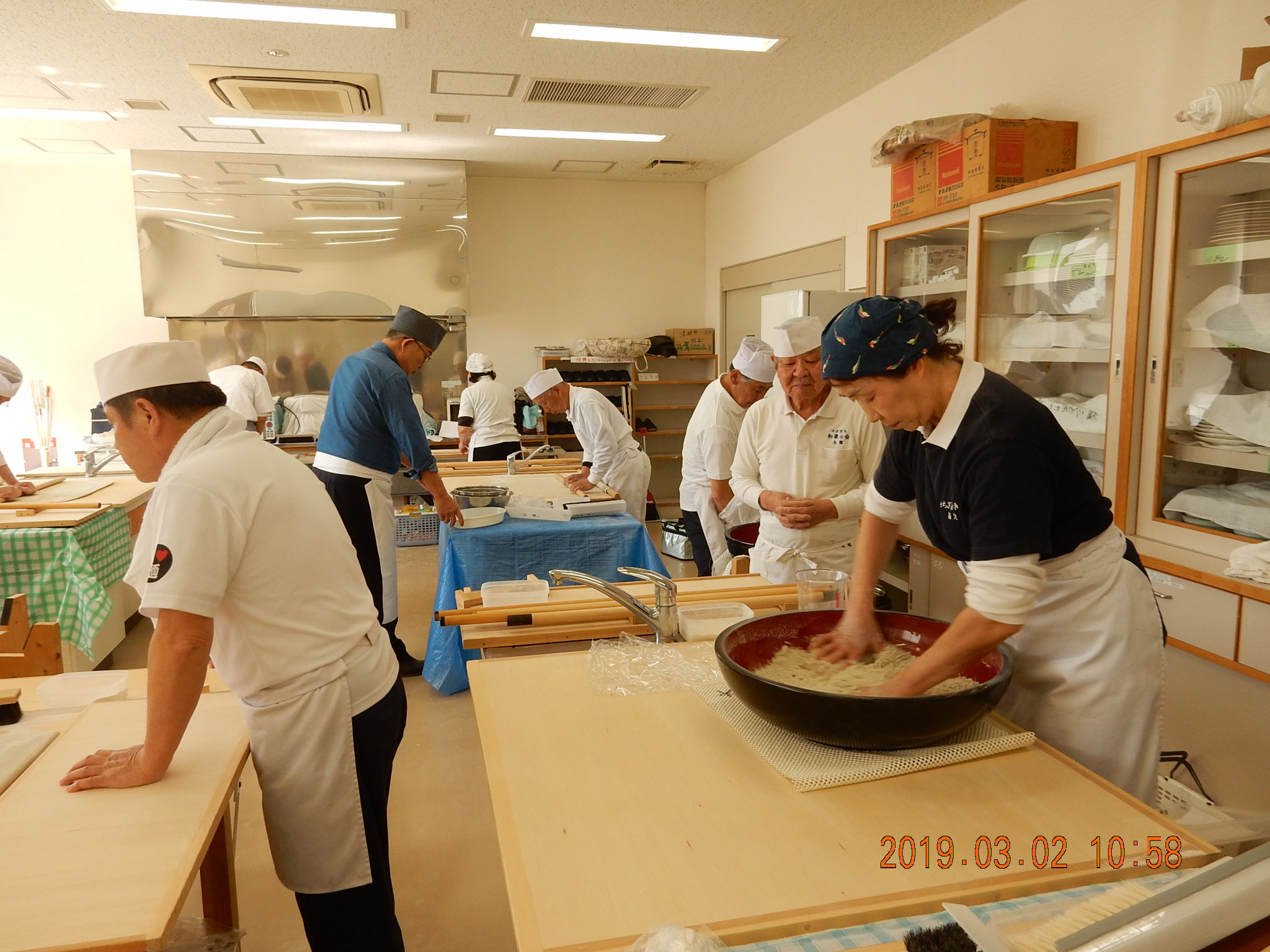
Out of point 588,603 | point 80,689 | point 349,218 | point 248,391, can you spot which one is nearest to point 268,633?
point 80,689

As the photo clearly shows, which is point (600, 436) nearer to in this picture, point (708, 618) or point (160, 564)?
point (708, 618)

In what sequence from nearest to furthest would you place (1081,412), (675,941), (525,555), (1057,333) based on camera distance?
(675,941) → (1081,412) → (1057,333) → (525,555)

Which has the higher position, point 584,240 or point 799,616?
point 584,240

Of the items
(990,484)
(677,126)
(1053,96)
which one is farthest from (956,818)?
(677,126)

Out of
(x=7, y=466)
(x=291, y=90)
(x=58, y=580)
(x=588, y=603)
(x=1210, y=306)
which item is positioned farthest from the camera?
(x=291, y=90)

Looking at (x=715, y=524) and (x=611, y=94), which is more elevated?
(x=611, y=94)

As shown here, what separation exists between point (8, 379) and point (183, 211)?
323 centimetres

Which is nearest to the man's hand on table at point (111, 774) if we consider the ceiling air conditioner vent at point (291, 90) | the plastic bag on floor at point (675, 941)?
the plastic bag on floor at point (675, 941)

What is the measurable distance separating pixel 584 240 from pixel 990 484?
21.6ft

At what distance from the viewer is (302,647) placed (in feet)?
5.04

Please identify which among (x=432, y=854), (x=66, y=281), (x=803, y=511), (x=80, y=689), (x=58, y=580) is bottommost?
(x=432, y=854)

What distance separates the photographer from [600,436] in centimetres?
446

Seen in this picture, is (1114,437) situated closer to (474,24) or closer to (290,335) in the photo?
(474,24)

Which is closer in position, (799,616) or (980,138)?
(799,616)
